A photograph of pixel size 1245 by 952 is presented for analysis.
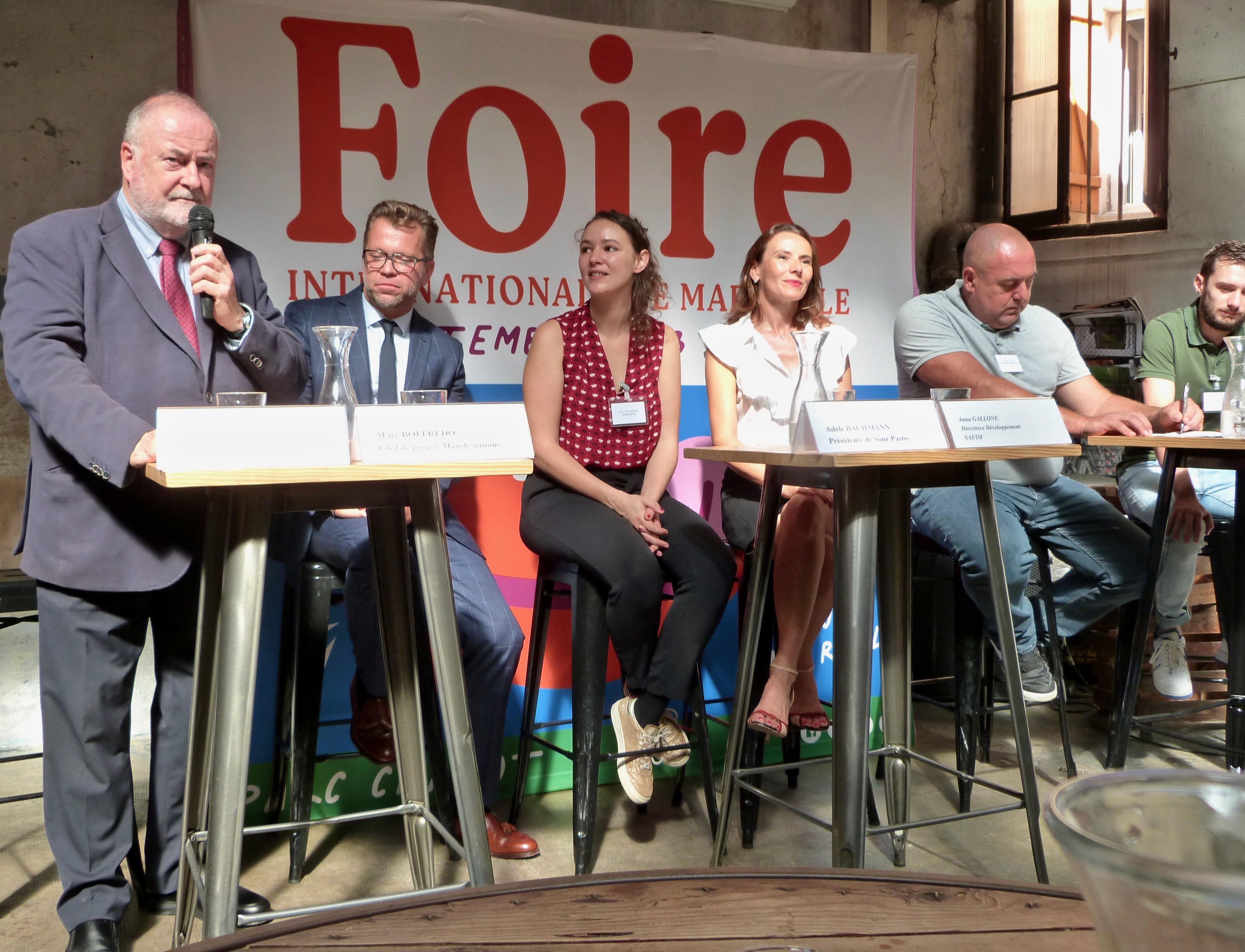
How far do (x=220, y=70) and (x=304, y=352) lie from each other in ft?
3.63

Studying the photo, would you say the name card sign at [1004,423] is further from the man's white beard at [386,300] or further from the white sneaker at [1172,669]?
the white sneaker at [1172,669]

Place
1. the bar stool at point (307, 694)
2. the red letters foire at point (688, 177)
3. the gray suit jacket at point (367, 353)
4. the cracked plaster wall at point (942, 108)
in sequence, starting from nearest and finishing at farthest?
the bar stool at point (307, 694)
the gray suit jacket at point (367, 353)
the red letters foire at point (688, 177)
the cracked plaster wall at point (942, 108)

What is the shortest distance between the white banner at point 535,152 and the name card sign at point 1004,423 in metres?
1.49

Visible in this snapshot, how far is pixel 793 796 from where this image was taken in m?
2.92

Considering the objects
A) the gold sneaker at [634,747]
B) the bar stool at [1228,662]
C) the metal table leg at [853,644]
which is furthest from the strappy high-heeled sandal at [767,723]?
the bar stool at [1228,662]

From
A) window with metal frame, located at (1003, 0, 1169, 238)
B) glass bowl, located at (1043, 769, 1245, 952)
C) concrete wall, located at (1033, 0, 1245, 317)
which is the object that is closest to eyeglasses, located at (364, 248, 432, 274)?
glass bowl, located at (1043, 769, 1245, 952)

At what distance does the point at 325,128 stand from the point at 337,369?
61.8 inches

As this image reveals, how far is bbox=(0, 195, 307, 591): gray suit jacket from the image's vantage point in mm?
1829

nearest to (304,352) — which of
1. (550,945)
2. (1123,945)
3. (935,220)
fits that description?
(550,945)

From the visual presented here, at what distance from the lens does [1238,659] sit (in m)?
2.65

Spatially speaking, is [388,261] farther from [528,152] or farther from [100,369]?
[100,369]

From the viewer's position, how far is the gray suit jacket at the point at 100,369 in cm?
183

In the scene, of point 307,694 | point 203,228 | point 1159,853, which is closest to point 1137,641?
point 307,694

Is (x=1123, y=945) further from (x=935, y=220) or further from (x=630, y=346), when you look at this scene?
(x=935, y=220)
